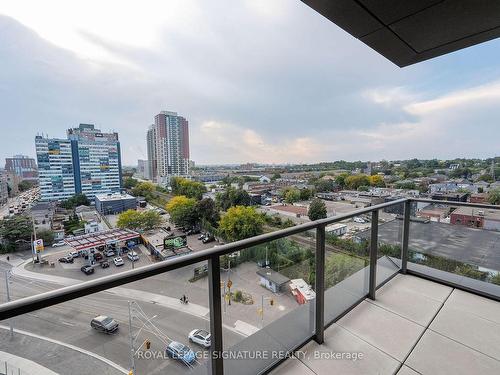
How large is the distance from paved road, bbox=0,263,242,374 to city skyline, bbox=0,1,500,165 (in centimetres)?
276

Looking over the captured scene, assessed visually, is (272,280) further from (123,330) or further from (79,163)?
(79,163)

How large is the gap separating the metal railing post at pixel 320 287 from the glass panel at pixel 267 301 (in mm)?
42

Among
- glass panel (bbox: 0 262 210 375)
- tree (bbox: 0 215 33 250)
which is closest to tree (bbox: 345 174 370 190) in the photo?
glass panel (bbox: 0 262 210 375)

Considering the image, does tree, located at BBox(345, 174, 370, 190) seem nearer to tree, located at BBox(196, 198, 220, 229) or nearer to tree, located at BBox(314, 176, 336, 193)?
tree, located at BBox(314, 176, 336, 193)

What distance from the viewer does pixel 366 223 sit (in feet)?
7.14

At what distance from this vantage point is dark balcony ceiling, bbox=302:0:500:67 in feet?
4.61

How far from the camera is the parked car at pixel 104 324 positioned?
81 cm

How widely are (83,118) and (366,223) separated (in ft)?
219

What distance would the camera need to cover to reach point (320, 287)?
5.68 ft

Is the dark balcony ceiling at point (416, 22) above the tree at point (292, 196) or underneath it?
above

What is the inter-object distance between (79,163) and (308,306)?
5237cm

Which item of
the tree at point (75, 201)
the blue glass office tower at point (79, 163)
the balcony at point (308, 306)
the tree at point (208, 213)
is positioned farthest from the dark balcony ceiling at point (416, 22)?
the blue glass office tower at point (79, 163)

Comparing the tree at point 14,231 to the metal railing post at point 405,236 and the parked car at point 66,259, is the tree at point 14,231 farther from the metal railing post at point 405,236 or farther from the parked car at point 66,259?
the metal railing post at point 405,236

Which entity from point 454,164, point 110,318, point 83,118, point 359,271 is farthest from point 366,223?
point 83,118
